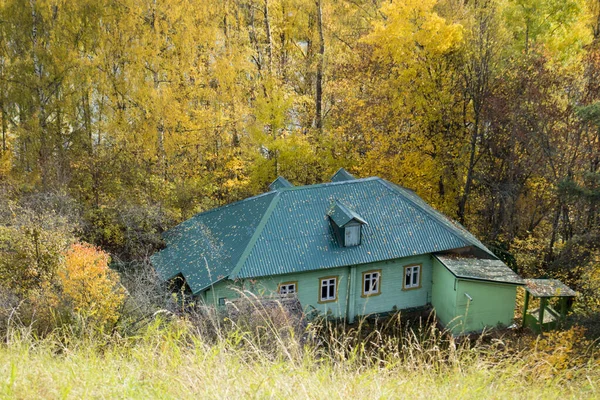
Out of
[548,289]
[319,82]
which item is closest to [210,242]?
[548,289]

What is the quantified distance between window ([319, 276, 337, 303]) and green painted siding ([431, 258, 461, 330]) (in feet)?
13.6

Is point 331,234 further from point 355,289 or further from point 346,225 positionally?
point 355,289

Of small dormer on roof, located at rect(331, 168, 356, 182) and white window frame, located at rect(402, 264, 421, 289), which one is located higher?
small dormer on roof, located at rect(331, 168, 356, 182)

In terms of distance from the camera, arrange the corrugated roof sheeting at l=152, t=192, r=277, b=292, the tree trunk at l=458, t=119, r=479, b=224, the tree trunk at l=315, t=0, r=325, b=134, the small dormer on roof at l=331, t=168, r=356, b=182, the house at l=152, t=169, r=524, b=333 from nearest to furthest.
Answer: the corrugated roof sheeting at l=152, t=192, r=277, b=292
the house at l=152, t=169, r=524, b=333
the small dormer on roof at l=331, t=168, r=356, b=182
the tree trunk at l=458, t=119, r=479, b=224
the tree trunk at l=315, t=0, r=325, b=134

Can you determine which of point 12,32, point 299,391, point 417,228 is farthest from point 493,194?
point 12,32

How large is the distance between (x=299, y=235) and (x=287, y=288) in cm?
199

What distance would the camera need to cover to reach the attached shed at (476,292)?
57.4ft

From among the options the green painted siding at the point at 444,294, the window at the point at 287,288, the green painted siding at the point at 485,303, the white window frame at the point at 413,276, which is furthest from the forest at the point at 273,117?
the window at the point at 287,288

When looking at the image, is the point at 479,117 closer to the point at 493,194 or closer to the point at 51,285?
the point at 493,194

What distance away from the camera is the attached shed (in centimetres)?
1750

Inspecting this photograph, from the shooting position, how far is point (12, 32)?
22.7m

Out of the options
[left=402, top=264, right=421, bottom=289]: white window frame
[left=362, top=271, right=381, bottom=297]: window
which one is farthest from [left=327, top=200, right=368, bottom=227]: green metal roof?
[left=402, top=264, right=421, bottom=289]: white window frame

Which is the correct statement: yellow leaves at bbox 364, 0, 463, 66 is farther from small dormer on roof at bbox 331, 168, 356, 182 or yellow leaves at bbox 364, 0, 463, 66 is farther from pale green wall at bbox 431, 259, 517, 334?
pale green wall at bbox 431, 259, 517, 334

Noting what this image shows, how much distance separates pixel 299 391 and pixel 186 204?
19754 mm
